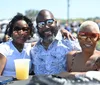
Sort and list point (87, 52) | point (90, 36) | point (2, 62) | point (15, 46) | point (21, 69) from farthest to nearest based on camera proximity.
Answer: point (15, 46) → point (2, 62) → point (87, 52) → point (90, 36) → point (21, 69)

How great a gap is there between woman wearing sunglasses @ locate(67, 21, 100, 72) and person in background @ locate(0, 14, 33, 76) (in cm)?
79

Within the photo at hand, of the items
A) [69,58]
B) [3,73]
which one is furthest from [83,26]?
[3,73]

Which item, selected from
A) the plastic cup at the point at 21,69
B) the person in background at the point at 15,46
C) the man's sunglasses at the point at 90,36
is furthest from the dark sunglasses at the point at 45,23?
the plastic cup at the point at 21,69

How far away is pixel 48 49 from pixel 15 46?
458mm

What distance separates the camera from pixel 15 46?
12.2ft

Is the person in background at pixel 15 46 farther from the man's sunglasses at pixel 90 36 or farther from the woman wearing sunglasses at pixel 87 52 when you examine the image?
the man's sunglasses at pixel 90 36

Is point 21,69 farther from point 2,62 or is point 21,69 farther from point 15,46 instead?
point 15,46

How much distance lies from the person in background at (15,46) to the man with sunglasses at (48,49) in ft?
0.52

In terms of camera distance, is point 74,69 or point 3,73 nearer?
point 74,69

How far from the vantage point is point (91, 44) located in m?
2.93

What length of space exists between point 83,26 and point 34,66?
3.27 ft

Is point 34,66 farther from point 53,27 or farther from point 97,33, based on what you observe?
point 97,33

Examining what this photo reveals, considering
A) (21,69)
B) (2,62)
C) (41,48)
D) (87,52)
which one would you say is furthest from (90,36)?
(2,62)

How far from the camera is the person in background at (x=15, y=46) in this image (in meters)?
3.52
